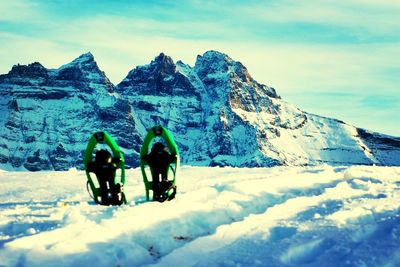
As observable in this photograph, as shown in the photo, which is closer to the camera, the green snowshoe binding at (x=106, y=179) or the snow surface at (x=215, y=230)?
the snow surface at (x=215, y=230)

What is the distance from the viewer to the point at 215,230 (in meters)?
8.72

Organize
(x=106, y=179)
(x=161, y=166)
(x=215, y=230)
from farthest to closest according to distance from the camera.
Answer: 1. (x=161, y=166)
2. (x=106, y=179)
3. (x=215, y=230)

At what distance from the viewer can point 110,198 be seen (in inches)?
426

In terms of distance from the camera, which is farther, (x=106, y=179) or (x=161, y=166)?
(x=161, y=166)

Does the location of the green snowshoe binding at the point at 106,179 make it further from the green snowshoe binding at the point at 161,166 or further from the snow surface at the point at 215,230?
the green snowshoe binding at the point at 161,166

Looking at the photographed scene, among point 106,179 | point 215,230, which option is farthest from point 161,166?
point 215,230

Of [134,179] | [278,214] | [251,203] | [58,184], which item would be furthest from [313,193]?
[58,184]

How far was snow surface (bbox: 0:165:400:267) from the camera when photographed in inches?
259

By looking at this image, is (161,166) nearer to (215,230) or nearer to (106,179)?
(106,179)

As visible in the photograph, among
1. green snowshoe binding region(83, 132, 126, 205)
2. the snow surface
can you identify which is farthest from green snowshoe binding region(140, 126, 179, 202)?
green snowshoe binding region(83, 132, 126, 205)

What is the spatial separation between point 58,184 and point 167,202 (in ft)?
17.2

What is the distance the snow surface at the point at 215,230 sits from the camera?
6.57m

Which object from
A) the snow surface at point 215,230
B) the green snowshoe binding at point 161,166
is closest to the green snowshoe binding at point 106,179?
the snow surface at point 215,230

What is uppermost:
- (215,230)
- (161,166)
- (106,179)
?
(161,166)
